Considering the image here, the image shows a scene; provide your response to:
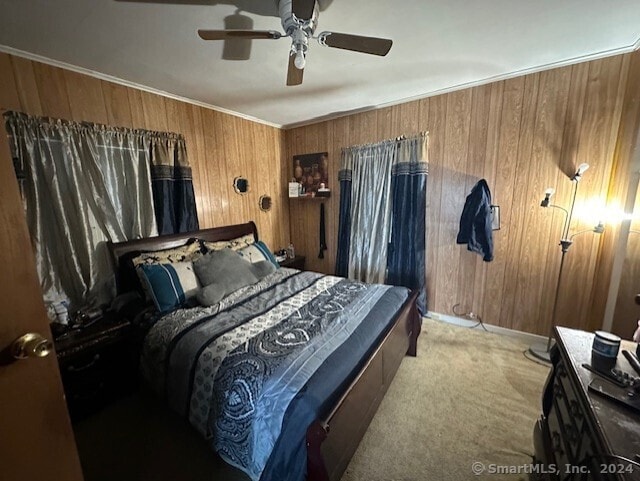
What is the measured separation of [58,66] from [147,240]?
1.43 m

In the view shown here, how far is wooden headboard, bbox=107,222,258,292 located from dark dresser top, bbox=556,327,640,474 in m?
2.95

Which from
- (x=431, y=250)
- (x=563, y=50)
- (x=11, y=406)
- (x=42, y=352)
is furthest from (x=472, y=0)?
(x=11, y=406)

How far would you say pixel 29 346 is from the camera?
70 cm

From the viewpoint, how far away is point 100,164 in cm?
218

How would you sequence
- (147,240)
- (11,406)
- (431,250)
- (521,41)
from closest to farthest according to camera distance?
(11,406), (521,41), (147,240), (431,250)

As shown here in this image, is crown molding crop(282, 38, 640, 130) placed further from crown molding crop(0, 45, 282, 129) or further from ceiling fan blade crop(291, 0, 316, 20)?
ceiling fan blade crop(291, 0, 316, 20)

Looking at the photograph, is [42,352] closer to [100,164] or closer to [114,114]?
[100,164]

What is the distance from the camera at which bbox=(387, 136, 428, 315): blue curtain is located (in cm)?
292

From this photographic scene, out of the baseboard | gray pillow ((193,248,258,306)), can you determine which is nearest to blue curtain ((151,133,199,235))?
gray pillow ((193,248,258,306))

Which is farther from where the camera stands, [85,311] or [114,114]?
[114,114]

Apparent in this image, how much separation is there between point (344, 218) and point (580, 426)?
284cm

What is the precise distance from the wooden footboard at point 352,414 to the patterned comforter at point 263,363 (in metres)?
0.05

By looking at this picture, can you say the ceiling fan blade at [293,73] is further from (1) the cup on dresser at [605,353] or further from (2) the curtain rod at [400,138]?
(1) the cup on dresser at [605,353]

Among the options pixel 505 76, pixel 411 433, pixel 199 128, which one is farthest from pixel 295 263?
pixel 505 76
